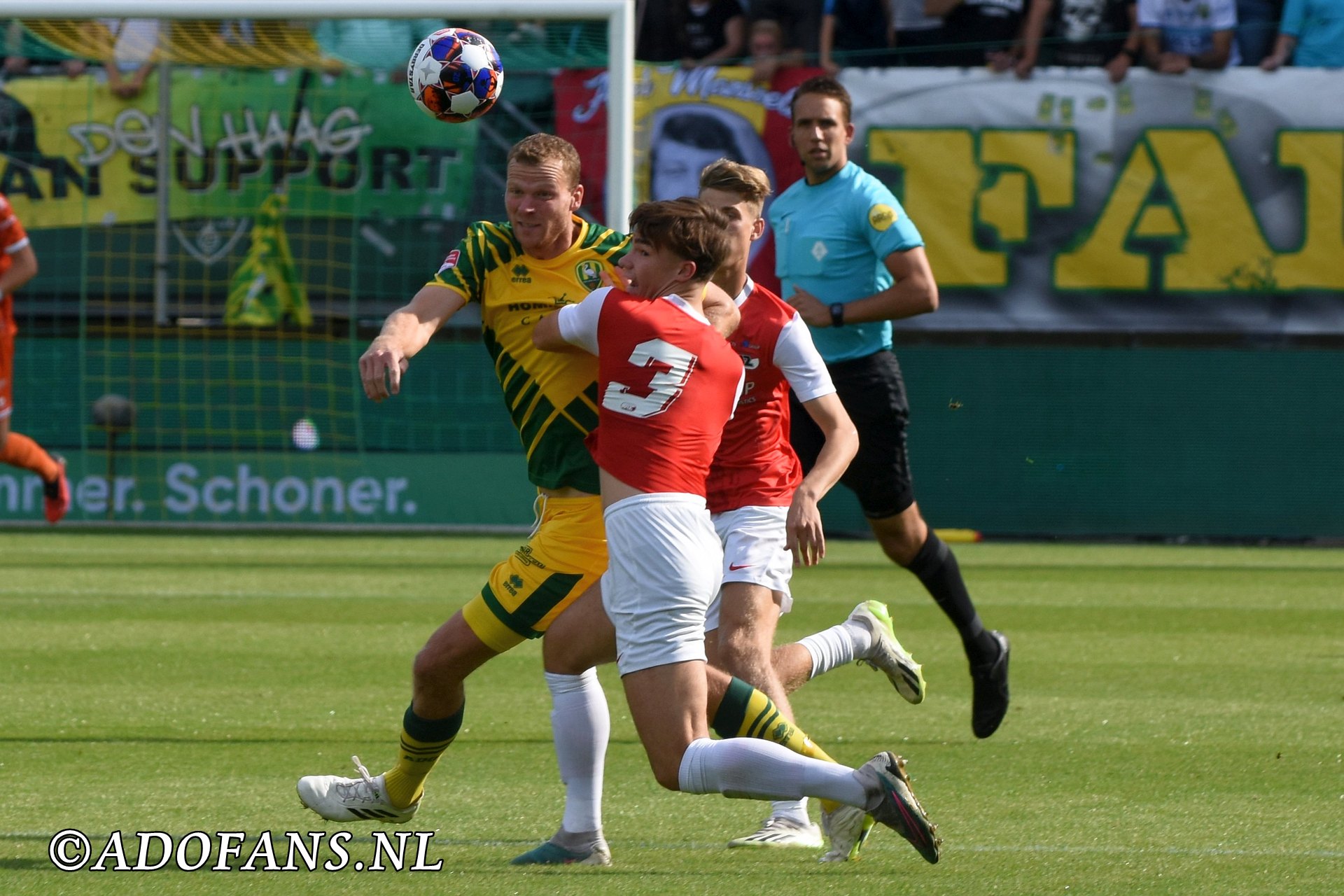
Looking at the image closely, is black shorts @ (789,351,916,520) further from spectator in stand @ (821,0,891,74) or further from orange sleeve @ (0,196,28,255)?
spectator in stand @ (821,0,891,74)

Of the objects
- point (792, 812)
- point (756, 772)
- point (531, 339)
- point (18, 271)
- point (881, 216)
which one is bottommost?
point (792, 812)

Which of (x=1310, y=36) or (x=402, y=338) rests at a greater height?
(x=1310, y=36)

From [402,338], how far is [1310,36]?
13529 millimetres

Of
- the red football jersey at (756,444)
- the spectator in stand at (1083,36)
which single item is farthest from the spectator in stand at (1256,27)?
the red football jersey at (756,444)

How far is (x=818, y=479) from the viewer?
475 centimetres

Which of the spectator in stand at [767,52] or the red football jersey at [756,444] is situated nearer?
the red football jersey at [756,444]

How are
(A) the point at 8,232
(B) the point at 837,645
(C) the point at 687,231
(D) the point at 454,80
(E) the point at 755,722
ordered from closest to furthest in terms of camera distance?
(C) the point at 687,231 → (E) the point at 755,722 → (B) the point at 837,645 → (D) the point at 454,80 → (A) the point at 8,232

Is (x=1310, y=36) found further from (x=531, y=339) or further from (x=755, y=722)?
(x=755, y=722)

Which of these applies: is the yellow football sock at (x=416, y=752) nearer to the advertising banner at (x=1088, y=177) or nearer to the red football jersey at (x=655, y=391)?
the red football jersey at (x=655, y=391)

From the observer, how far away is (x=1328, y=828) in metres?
5.20

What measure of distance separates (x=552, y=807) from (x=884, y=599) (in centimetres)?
610

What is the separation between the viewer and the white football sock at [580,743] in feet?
15.7

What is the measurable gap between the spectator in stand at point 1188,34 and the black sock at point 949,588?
10271mm

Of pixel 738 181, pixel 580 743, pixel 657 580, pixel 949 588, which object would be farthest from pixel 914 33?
pixel 657 580
